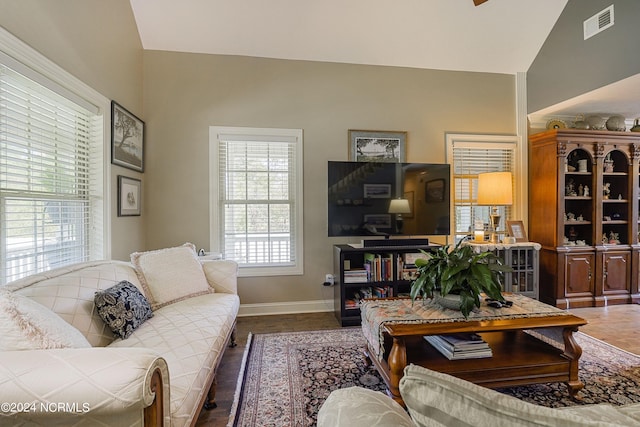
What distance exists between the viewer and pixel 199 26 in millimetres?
3109

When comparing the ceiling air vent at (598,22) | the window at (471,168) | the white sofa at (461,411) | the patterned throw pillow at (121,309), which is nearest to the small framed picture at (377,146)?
the window at (471,168)

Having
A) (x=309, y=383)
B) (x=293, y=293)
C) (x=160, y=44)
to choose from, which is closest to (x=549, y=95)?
(x=293, y=293)

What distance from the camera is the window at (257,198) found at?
3.37m

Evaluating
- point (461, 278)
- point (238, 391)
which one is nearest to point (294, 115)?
point (461, 278)

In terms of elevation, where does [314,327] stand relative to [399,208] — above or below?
below

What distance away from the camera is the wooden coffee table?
1.66 metres

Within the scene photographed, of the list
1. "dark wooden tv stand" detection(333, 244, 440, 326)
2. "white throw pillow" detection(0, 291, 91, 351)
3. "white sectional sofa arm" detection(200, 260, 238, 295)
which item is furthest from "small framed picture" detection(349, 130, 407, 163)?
"white throw pillow" detection(0, 291, 91, 351)

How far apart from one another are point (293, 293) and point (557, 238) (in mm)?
3158

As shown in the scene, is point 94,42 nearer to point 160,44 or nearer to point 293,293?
point 160,44

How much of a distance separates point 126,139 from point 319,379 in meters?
2.72

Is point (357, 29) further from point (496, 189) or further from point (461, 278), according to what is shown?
point (461, 278)

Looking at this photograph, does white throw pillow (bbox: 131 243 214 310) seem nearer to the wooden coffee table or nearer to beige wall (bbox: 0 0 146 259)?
beige wall (bbox: 0 0 146 259)

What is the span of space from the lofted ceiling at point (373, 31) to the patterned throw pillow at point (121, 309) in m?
2.71

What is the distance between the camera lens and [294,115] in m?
3.46
